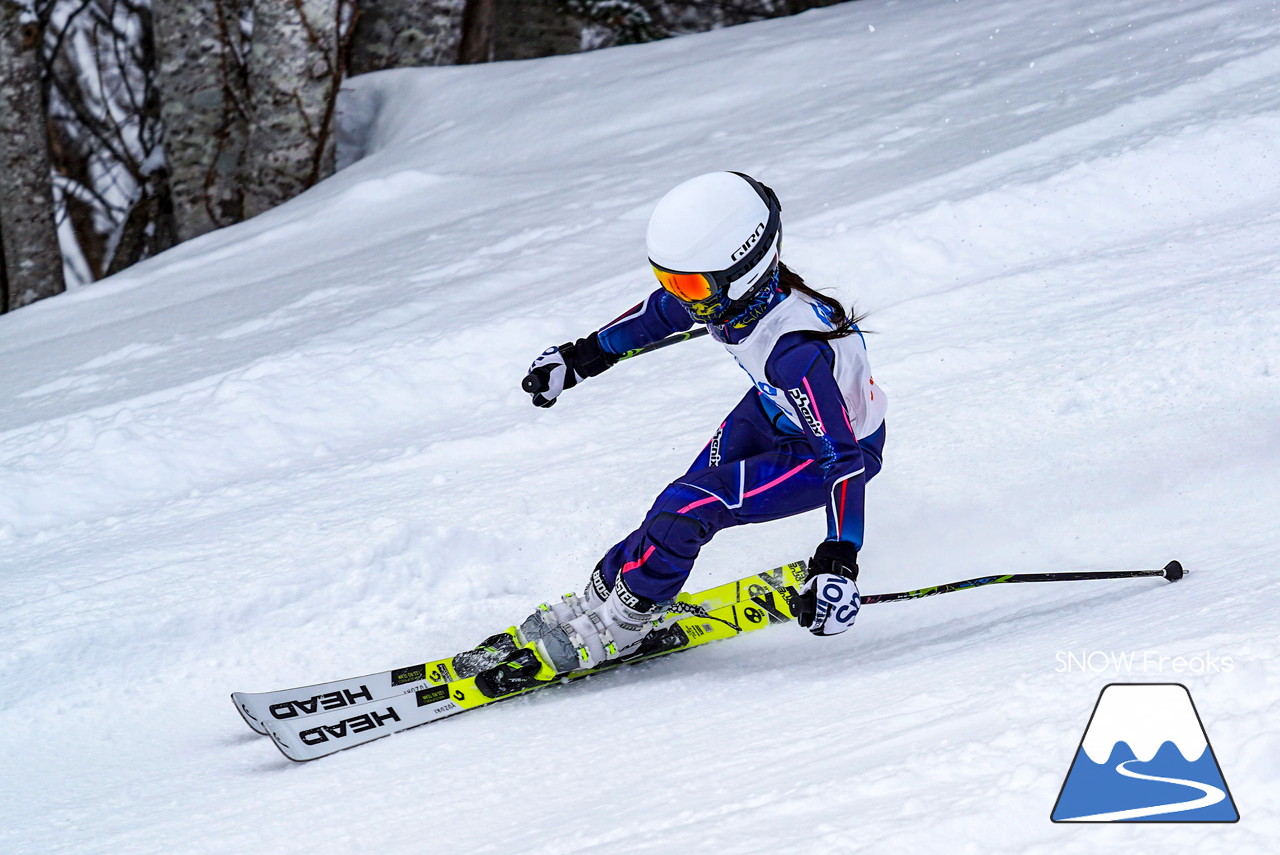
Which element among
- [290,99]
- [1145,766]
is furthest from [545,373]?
[290,99]

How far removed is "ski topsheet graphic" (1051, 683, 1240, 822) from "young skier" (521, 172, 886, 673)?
795mm

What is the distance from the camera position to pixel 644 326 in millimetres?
3164

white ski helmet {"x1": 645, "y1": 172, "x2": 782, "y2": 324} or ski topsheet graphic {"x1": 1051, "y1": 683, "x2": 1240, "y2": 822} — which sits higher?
white ski helmet {"x1": 645, "y1": 172, "x2": 782, "y2": 324}

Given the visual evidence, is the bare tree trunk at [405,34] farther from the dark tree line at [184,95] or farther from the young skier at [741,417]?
the young skier at [741,417]

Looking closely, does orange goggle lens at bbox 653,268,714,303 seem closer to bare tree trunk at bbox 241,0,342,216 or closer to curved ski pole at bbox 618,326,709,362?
curved ski pole at bbox 618,326,709,362

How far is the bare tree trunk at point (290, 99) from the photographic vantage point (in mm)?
7008

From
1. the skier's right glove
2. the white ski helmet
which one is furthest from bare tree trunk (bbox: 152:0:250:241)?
the white ski helmet

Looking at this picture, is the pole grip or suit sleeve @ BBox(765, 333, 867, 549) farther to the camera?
the pole grip

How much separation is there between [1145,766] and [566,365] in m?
1.95

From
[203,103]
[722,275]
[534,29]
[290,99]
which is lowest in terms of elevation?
[722,275]

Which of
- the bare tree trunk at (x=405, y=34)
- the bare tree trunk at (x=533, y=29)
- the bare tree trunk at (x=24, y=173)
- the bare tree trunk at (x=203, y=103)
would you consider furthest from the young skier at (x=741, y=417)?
the bare tree trunk at (x=533, y=29)

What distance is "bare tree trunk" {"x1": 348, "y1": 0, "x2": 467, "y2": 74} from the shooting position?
27.5 feet

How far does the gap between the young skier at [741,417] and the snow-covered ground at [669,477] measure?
0.76ft

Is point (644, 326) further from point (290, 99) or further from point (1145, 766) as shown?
point (290, 99)
